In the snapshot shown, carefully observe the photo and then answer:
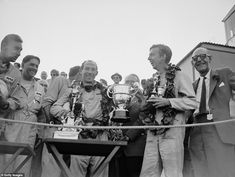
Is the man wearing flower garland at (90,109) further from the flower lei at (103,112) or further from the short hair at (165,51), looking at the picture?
the short hair at (165,51)

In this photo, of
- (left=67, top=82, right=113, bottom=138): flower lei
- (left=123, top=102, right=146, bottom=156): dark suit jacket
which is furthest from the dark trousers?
(left=67, top=82, right=113, bottom=138): flower lei

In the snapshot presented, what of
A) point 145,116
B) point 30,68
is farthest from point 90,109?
point 30,68

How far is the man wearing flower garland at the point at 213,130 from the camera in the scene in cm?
295

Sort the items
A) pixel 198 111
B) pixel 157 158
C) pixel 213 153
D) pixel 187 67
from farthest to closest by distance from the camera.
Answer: pixel 187 67, pixel 198 111, pixel 213 153, pixel 157 158

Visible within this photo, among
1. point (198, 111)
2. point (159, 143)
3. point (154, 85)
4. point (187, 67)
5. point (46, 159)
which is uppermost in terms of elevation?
point (187, 67)

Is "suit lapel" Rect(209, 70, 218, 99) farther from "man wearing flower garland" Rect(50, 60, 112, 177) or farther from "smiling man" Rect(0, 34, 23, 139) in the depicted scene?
"smiling man" Rect(0, 34, 23, 139)

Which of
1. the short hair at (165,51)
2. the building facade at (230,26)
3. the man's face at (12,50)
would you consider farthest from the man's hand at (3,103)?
the building facade at (230,26)

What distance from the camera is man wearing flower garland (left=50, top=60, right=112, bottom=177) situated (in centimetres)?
293

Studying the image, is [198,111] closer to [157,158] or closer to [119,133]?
[157,158]

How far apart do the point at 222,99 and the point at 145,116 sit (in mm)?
903

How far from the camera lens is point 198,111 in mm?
3191

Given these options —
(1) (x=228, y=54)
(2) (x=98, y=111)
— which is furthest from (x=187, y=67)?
(2) (x=98, y=111)

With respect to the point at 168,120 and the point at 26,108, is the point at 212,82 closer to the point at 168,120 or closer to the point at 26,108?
the point at 168,120

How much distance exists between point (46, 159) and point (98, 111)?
0.88 meters
